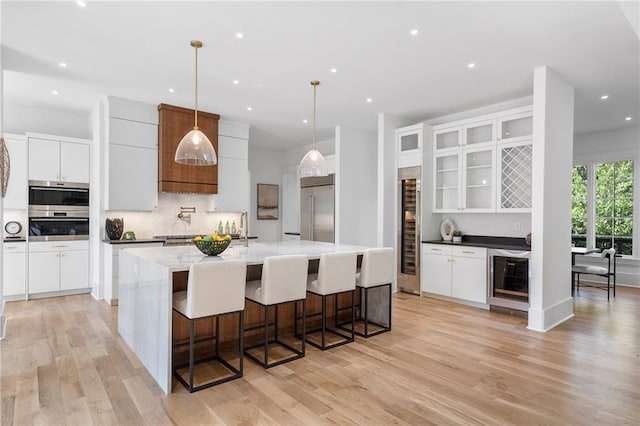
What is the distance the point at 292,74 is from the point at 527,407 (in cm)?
377

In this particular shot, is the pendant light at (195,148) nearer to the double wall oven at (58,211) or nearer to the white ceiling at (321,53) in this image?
the white ceiling at (321,53)

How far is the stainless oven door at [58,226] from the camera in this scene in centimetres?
521

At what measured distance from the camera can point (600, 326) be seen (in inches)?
164

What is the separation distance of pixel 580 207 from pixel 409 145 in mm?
3961

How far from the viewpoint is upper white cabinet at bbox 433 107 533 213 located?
15.9 ft

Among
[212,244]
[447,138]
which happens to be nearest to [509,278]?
[447,138]

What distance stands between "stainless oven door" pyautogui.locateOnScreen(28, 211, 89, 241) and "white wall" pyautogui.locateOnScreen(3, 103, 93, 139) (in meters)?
1.34

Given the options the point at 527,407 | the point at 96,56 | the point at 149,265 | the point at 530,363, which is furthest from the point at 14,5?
the point at 530,363

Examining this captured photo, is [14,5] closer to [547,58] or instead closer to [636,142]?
[547,58]

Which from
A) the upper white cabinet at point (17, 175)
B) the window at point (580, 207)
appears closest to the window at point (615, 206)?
the window at point (580, 207)

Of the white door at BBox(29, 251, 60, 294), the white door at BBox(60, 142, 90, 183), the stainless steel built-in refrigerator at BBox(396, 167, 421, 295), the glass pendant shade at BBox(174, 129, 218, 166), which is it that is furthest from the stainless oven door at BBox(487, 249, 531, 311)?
the white door at BBox(29, 251, 60, 294)

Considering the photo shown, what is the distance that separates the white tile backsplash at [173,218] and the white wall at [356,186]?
193 centimetres

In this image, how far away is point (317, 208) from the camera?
7531 mm

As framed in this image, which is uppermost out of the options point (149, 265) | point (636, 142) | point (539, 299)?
point (636, 142)
